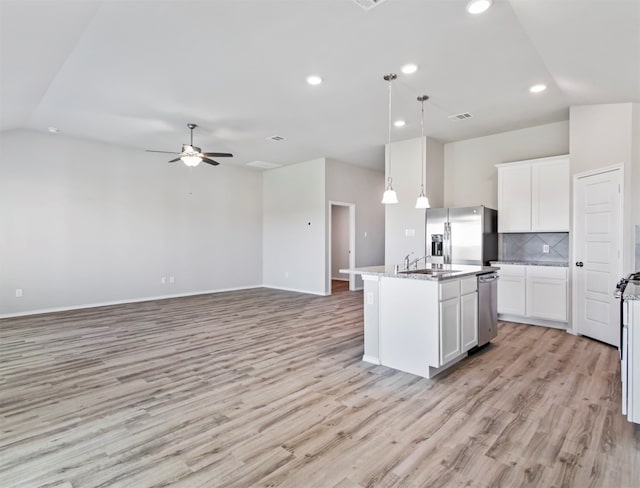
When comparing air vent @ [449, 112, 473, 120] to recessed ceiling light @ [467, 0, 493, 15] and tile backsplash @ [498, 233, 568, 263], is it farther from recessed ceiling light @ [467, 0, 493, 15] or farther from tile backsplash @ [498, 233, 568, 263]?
recessed ceiling light @ [467, 0, 493, 15]

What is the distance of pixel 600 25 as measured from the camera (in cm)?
263

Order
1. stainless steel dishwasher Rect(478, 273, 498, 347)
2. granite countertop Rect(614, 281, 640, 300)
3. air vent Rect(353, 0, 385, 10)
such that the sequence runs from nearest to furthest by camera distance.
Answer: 1. granite countertop Rect(614, 281, 640, 300)
2. air vent Rect(353, 0, 385, 10)
3. stainless steel dishwasher Rect(478, 273, 498, 347)

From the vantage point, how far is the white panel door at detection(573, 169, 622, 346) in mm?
3934

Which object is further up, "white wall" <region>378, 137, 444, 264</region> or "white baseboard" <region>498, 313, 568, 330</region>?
"white wall" <region>378, 137, 444, 264</region>

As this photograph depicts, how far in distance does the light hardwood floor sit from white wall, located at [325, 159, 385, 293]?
4324 mm

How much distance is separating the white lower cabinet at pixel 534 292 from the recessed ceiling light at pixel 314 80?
3.81 m

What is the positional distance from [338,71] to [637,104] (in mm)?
3420

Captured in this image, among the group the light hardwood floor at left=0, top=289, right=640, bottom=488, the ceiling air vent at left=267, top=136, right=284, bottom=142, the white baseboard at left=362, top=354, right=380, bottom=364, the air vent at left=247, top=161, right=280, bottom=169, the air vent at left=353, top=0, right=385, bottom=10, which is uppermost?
the ceiling air vent at left=267, top=136, right=284, bottom=142

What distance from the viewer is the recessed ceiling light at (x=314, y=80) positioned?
12.5ft

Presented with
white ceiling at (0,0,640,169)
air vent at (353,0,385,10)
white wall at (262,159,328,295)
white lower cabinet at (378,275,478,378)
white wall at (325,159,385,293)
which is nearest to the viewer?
air vent at (353,0,385,10)

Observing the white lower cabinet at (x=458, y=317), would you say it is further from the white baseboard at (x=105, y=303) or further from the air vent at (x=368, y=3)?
the white baseboard at (x=105, y=303)

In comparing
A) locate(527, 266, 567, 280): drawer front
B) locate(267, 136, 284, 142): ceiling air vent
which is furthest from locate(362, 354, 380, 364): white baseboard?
locate(267, 136, 284, 142): ceiling air vent

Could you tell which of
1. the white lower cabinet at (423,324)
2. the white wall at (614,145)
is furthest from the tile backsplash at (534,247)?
the white lower cabinet at (423,324)

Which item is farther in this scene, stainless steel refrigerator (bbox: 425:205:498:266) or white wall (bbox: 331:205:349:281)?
white wall (bbox: 331:205:349:281)
